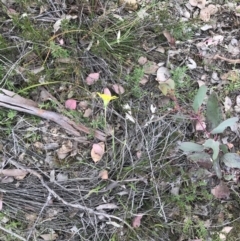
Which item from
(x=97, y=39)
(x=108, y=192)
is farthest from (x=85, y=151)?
(x=97, y=39)

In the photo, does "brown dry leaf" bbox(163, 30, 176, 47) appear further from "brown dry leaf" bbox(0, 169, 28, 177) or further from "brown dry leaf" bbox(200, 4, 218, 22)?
"brown dry leaf" bbox(0, 169, 28, 177)

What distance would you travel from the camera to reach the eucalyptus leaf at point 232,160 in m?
1.86

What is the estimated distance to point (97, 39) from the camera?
203 cm

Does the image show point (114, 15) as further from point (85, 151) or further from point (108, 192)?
point (108, 192)

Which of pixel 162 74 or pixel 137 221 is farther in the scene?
pixel 162 74

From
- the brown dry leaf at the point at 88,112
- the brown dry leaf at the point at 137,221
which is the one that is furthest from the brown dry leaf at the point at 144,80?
the brown dry leaf at the point at 137,221

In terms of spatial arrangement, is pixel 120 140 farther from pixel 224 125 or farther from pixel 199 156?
pixel 224 125

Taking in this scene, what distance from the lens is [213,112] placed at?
182cm

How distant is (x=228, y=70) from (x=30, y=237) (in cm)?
122

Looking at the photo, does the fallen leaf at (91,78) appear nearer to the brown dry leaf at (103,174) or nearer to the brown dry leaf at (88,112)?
the brown dry leaf at (88,112)

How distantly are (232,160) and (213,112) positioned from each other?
8.9 inches

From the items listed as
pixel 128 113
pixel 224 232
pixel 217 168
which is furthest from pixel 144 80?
pixel 224 232

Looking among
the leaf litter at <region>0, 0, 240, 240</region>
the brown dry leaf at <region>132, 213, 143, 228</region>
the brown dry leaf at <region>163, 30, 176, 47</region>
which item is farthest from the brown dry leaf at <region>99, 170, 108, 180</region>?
the brown dry leaf at <region>163, 30, 176, 47</region>

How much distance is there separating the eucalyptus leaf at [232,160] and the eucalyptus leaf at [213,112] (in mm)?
141
